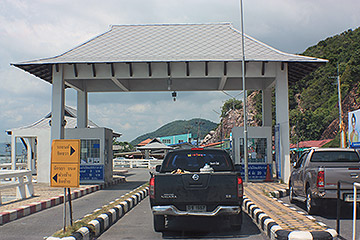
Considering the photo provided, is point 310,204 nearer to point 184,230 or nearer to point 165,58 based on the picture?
point 184,230

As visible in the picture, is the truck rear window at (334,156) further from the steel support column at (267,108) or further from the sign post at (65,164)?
the steel support column at (267,108)

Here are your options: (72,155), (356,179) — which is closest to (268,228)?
(356,179)

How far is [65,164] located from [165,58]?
11.2 meters

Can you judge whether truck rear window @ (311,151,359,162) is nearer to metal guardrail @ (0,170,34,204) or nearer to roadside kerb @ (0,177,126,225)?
roadside kerb @ (0,177,126,225)

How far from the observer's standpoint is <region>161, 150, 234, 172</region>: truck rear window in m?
9.10

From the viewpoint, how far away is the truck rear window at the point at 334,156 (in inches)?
438

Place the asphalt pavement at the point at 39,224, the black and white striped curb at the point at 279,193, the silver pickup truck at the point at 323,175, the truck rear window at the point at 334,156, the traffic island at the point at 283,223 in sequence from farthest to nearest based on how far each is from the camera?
the black and white striped curb at the point at 279,193 → the truck rear window at the point at 334,156 → the silver pickup truck at the point at 323,175 → the asphalt pavement at the point at 39,224 → the traffic island at the point at 283,223

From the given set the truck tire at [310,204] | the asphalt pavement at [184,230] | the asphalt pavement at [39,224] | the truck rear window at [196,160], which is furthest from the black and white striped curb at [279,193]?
the asphalt pavement at [39,224]

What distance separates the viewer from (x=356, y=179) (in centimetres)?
947

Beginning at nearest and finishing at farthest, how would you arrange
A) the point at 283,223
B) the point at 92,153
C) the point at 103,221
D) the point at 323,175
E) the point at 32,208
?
the point at 283,223 < the point at 103,221 < the point at 323,175 < the point at 32,208 < the point at 92,153

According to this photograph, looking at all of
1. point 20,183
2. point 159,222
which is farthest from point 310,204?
point 20,183

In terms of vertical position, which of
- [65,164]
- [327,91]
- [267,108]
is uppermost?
[327,91]

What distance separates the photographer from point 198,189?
7.79 meters

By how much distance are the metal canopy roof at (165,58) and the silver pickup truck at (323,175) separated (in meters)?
7.56
